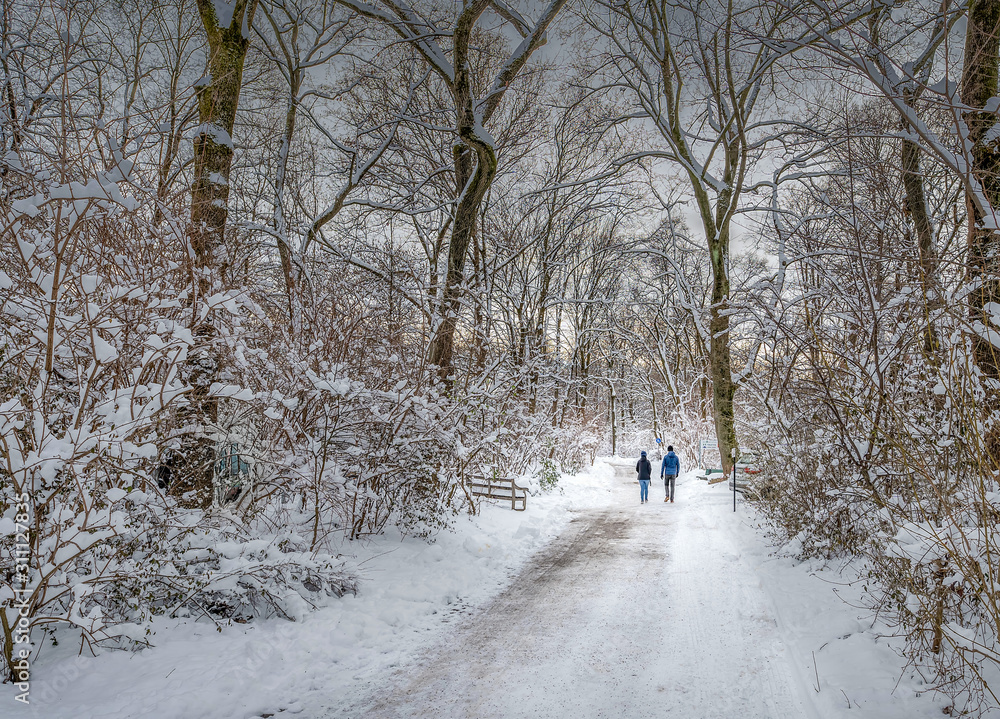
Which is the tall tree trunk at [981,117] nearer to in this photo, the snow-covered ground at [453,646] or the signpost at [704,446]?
the snow-covered ground at [453,646]

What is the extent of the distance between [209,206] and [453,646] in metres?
6.05

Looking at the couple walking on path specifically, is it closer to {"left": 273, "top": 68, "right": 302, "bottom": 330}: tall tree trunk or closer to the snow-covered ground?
the snow-covered ground

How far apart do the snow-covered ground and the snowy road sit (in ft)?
0.09

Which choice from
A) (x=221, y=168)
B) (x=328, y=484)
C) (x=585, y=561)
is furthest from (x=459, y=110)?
(x=585, y=561)

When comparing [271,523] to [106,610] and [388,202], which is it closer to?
[106,610]

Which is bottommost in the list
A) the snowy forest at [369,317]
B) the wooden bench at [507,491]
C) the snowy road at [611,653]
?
the snowy road at [611,653]

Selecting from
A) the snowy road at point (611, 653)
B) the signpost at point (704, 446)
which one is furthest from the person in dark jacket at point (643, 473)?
the signpost at point (704, 446)

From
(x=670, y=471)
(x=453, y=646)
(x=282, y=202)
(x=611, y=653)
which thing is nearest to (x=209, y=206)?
(x=282, y=202)

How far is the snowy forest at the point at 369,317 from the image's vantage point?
145 inches

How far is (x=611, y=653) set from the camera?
482cm

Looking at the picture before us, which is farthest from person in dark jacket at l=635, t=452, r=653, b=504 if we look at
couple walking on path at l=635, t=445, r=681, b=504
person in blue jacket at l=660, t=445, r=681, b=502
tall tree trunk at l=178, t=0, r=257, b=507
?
tall tree trunk at l=178, t=0, r=257, b=507

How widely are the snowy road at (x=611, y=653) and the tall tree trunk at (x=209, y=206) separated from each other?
3.09m

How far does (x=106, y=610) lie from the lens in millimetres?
4242

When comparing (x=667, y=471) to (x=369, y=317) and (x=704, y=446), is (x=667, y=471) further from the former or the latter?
(x=369, y=317)
